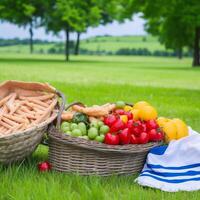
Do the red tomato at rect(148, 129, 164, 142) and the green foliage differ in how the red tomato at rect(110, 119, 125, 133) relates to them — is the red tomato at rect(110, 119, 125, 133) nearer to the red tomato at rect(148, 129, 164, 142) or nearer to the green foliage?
the red tomato at rect(148, 129, 164, 142)

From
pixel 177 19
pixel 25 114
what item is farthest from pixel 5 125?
pixel 177 19

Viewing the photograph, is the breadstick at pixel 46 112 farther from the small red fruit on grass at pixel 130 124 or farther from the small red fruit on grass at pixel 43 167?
the small red fruit on grass at pixel 130 124

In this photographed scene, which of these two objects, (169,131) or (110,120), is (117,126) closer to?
(110,120)

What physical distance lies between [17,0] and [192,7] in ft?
55.9

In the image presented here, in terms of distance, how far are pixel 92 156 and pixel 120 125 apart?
1.42ft

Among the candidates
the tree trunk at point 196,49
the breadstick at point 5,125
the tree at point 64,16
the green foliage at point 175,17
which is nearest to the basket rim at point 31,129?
the breadstick at point 5,125

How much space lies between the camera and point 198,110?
1080 centimetres

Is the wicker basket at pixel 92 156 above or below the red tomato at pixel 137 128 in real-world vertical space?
below

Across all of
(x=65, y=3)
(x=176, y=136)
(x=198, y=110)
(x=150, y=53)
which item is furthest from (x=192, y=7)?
(x=150, y=53)

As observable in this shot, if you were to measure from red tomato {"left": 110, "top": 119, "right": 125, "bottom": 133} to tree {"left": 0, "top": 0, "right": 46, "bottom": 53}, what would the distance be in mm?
42076

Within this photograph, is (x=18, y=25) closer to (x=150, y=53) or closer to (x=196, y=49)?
(x=196, y=49)

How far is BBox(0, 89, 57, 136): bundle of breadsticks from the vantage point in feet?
16.4

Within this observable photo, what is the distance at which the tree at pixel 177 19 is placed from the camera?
34875 mm

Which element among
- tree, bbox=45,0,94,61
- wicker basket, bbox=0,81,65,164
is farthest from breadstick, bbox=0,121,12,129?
tree, bbox=45,0,94,61
